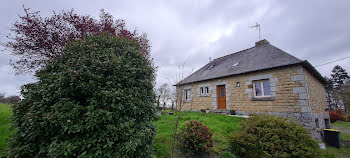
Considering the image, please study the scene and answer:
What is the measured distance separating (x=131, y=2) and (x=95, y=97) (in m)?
6.53

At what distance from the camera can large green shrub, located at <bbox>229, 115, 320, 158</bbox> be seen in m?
3.30

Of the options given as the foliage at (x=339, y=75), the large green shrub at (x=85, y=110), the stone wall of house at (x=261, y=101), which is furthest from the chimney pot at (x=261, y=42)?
the foliage at (x=339, y=75)

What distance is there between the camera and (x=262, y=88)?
8180mm

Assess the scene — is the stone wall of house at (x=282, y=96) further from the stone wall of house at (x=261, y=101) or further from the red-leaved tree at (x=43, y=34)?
the red-leaved tree at (x=43, y=34)

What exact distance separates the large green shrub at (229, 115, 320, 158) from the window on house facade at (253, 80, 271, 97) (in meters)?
4.64

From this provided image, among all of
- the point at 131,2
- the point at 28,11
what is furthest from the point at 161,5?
the point at 28,11

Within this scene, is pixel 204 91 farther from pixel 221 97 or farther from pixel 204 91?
pixel 221 97

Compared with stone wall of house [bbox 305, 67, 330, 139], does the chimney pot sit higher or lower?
higher

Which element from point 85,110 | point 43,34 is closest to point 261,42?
point 85,110

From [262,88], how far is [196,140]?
668 centimetres

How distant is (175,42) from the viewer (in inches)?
457

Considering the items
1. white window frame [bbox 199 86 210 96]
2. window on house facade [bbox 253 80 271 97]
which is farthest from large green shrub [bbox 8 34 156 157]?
white window frame [bbox 199 86 210 96]

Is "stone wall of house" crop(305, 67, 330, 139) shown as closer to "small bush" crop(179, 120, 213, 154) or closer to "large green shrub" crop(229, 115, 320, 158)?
"large green shrub" crop(229, 115, 320, 158)

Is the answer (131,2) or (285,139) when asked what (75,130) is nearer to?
(285,139)
